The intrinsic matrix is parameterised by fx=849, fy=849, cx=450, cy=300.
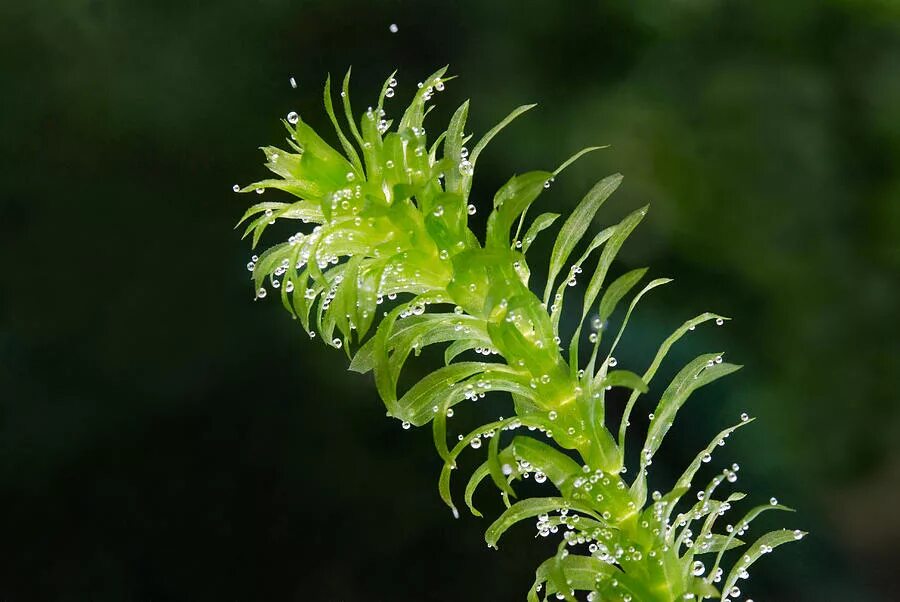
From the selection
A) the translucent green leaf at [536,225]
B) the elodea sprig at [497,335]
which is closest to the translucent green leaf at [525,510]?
the elodea sprig at [497,335]

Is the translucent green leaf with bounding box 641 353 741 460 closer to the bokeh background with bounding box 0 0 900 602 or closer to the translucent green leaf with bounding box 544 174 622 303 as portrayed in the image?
the translucent green leaf with bounding box 544 174 622 303

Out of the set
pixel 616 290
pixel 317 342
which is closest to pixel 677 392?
pixel 616 290

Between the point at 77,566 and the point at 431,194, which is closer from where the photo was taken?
the point at 431,194

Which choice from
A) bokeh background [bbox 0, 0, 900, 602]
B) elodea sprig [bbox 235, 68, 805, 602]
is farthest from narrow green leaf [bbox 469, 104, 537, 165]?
bokeh background [bbox 0, 0, 900, 602]

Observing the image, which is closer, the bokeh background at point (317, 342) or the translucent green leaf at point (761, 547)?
the translucent green leaf at point (761, 547)

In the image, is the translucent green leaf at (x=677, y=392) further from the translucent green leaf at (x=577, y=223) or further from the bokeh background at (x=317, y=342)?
the bokeh background at (x=317, y=342)

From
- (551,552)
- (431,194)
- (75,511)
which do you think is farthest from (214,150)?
(431,194)

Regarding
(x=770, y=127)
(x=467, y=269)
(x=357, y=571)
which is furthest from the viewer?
(x=770, y=127)

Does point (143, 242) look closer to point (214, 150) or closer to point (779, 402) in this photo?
point (214, 150)
